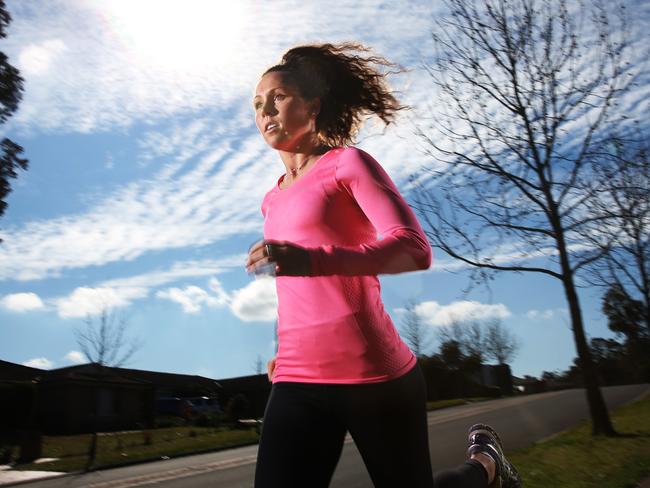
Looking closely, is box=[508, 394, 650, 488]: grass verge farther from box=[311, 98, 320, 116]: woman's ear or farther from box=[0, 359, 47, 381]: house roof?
box=[0, 359, 47, 381]: house roof

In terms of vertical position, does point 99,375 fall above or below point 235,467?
above

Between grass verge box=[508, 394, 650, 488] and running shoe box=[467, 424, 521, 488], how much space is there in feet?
13.6

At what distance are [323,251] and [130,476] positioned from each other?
12666 mm

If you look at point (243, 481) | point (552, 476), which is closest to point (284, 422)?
point (552, 476)

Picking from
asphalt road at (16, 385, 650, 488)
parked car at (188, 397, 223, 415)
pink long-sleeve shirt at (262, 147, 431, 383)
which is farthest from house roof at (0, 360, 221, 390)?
pink long-sleeve shirt at (262, 147, 431, 383)

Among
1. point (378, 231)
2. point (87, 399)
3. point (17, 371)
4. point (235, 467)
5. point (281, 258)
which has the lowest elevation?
point (235, 467)

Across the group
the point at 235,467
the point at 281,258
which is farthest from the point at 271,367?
the point at 235,467

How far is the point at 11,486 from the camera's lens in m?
12.5

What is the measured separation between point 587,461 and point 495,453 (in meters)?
6.53

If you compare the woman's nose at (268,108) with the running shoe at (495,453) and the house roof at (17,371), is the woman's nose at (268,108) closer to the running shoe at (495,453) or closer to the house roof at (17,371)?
the running shoe at (495,453)

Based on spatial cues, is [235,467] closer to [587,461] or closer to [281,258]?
[587,461]

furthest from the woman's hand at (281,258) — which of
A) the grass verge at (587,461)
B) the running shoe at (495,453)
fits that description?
the grass verge at (587,461)

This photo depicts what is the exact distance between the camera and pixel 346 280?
5.71ft

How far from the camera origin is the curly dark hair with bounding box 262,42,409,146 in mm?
2141
